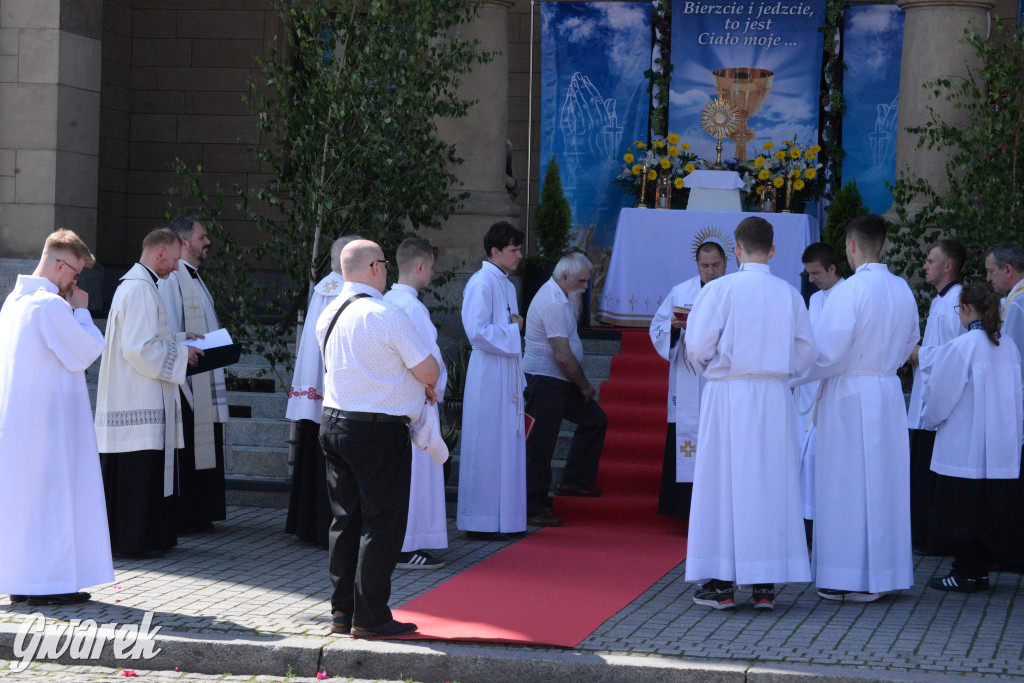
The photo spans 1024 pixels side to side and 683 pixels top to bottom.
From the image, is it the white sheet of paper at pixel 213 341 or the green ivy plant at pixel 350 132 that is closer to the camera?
the white sheet of paper at pixel 213 341

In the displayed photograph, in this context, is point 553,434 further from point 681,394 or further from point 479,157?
point 479,157

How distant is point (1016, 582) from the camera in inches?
275

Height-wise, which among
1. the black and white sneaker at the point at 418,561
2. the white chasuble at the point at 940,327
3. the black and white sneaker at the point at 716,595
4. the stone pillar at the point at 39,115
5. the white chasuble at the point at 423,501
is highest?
the stone pillar at the point at 39,115

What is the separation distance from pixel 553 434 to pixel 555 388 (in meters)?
0.32

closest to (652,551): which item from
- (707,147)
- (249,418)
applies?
(249,418)

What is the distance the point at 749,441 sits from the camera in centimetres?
627

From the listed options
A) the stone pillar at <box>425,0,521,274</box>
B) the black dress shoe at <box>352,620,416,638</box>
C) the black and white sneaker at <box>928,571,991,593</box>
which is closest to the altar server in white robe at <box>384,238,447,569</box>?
the black dress shoe at <box>352,620,416,638</box>

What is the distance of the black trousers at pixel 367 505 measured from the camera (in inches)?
213

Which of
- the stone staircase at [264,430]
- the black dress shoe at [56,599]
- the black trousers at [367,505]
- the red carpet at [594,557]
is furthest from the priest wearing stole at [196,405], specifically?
the black trousers at [367,505]

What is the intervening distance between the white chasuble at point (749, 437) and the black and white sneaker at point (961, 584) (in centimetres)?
95

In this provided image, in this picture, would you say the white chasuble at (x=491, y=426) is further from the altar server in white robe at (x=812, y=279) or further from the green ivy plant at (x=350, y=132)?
the altar server in white robe at (x=812, y=279)

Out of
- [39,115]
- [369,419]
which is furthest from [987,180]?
[39,115]

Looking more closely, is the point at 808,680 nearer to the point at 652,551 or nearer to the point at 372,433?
the point at 372,433

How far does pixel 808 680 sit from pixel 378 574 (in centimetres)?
190
